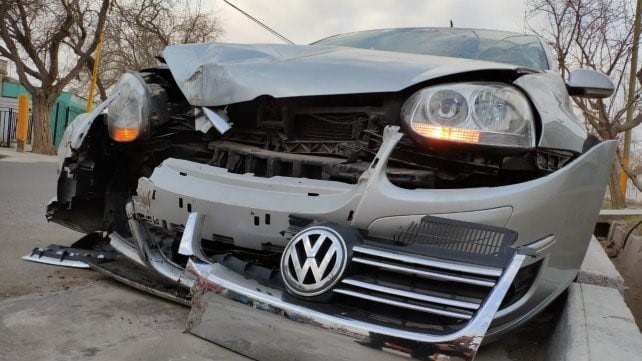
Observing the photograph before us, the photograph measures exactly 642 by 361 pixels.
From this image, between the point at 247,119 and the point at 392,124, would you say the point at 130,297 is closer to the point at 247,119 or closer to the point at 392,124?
the point at 247,119

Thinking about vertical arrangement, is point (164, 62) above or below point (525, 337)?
above

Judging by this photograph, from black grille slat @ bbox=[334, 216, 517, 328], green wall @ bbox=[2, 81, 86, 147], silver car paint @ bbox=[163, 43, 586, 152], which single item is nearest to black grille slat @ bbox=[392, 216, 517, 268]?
black grille slat @ bbox=[334, 216, 517, 328]

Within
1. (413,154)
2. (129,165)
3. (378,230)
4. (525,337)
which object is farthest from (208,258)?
(525,337)

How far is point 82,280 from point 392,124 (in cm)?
214

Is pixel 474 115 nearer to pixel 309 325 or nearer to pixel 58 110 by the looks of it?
pixel 309 325

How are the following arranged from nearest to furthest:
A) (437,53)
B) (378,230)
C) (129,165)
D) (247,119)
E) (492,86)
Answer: (378,230) < (492,86) < (247,119) < (129,165) < (437,53)

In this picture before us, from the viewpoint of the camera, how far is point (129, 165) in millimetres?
3316

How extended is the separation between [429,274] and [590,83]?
2055 mm

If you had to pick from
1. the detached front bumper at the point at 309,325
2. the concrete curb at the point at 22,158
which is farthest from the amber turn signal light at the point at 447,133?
the concrete curb at the point at 22,158

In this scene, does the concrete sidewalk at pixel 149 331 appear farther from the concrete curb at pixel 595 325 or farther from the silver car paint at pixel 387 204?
the silver car paint at pixel 387 204

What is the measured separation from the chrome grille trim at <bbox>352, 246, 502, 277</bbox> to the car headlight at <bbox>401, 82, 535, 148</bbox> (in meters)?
0.56

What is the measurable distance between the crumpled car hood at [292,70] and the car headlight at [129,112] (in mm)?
205

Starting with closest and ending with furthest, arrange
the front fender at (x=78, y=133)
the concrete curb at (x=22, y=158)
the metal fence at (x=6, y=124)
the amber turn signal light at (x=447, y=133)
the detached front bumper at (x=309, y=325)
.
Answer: the detached front bumper at (x=309, y=325)
the amber turn signal light at (x=447, y=133)
the front fender at (x=78, y=133)
the concrete curb at (x=22, y=158)
the metal fence at (x=6, y=124)

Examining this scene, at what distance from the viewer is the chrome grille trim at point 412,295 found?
5.94 ft
